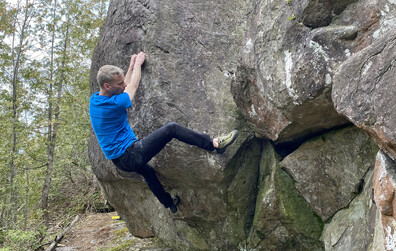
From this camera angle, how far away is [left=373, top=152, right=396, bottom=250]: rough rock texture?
9.27ft

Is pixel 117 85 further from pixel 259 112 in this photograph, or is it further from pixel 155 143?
pixel 259 112

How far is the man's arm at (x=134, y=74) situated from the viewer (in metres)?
5.41

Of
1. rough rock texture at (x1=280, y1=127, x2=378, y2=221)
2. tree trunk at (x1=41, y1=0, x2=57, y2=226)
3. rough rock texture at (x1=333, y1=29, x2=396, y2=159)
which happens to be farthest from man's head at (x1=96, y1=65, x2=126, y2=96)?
tree trunk at (x1=41, y1=0, x2=57, y2=226)

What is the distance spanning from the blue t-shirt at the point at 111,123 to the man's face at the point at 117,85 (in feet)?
0.43

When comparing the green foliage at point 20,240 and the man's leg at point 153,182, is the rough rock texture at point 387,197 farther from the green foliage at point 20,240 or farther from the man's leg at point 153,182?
the green foliage at point 20,240

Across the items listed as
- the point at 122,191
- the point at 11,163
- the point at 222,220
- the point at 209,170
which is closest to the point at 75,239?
the point at 11,163

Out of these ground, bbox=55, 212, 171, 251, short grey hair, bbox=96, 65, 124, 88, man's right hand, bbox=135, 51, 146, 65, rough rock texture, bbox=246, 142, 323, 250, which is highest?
man's right hand, bbox=135, 51, 146, 65

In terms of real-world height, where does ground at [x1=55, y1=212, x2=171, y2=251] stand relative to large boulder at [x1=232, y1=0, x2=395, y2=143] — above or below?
below

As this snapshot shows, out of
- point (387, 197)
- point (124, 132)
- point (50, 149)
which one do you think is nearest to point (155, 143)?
point (124, 132)

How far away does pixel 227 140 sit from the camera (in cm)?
504

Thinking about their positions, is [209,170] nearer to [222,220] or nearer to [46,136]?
[222,220]

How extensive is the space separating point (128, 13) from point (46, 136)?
806cm

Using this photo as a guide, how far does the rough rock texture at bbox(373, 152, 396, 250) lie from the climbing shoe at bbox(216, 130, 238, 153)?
2.35m

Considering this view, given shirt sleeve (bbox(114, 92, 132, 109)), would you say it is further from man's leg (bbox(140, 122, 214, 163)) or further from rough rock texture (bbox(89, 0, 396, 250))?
man's leg (bbox(140, 122, 214, 163))
